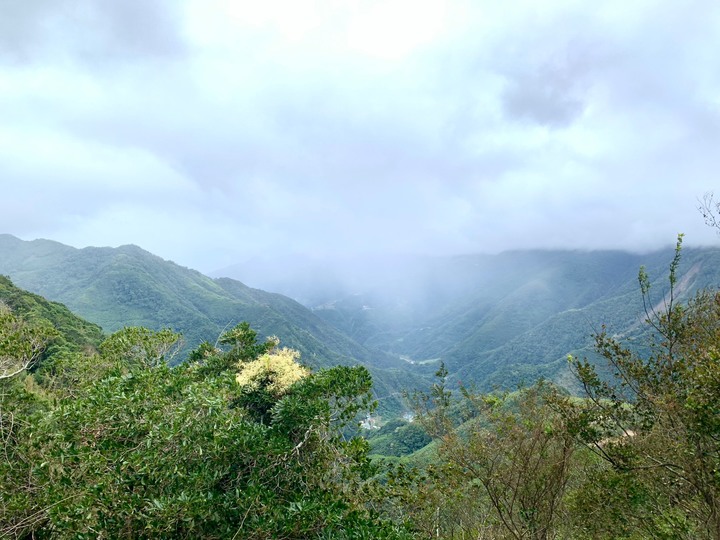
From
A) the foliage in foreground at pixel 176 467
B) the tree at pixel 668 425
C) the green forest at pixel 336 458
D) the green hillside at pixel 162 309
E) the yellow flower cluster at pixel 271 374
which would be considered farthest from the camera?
the green hillside at pixel 162 309

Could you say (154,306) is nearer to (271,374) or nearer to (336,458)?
(271,374)

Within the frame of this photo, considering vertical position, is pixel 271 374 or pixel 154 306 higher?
pixel 271 374

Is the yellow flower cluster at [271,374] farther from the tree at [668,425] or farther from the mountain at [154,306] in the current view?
the mountain at [154,306]

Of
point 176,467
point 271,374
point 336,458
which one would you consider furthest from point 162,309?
point 176,467

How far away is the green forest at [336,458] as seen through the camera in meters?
5.44

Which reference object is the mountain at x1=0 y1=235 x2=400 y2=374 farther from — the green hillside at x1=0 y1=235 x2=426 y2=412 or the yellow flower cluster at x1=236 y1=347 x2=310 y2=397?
the yellow flower cluster at x1=236 y1=347 x2=310 y2=397

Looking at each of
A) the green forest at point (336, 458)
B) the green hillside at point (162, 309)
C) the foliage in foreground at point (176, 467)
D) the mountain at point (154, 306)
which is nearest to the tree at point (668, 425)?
the green forest at point (336, 458)

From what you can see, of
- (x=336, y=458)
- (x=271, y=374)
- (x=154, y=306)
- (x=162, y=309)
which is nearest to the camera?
(x=336, y=458)

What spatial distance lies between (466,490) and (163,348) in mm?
14282

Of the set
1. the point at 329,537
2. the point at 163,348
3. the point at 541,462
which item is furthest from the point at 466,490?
the point at 163,348

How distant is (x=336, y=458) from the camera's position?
8.04m

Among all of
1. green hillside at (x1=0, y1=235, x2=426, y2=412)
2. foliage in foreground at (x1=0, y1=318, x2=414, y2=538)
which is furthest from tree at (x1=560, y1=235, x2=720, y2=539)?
green hillside at (x1=0, y1=235, x2=426, y2=412)

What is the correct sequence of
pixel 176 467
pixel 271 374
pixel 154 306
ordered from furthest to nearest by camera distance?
1. pixel 154 306
2. pixel 271 374
3. pixel 176 467

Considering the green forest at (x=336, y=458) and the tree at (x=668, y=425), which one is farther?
the tree at (x=668, y=425)
